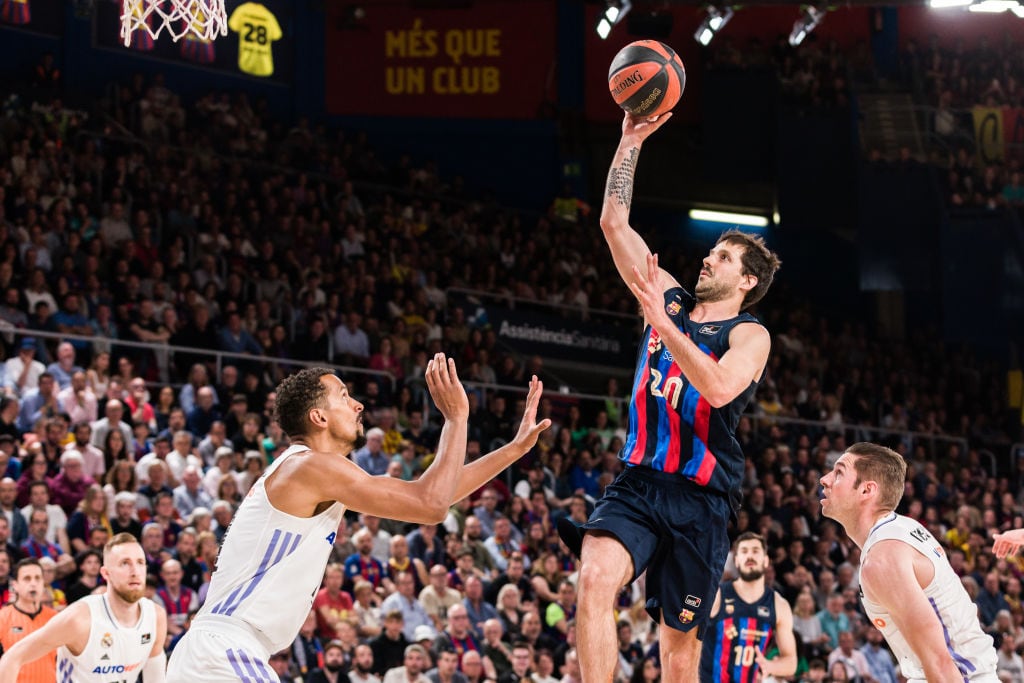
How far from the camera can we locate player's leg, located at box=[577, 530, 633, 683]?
614 centimetres

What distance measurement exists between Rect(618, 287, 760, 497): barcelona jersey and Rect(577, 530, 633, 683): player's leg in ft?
1.63

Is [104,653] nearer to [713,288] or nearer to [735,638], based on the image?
[713,288]

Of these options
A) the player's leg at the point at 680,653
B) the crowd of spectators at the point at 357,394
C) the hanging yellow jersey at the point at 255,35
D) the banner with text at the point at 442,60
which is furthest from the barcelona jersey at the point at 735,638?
the banner with text at the point at 442,60

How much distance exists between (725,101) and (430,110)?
5.50 metres

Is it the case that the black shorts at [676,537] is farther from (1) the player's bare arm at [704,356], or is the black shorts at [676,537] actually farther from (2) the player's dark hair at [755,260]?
(2) the player's dark hair at [755,260]

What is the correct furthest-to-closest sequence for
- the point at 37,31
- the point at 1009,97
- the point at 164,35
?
1. the point at 1009,97
2. the point at 164,35
3. the point at 37,31

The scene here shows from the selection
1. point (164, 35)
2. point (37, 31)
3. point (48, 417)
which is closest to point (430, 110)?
point (164, 35)

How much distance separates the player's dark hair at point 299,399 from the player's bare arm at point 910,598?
247 centimetres

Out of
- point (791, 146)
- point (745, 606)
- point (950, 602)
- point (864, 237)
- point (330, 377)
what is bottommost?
point (745, 606)

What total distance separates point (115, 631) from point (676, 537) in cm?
389

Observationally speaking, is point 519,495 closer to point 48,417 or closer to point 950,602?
point 48,417

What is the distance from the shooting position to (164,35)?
23.5 meters

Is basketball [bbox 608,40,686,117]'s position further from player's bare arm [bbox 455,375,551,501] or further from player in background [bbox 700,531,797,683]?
player in background [bbox 700,531,797,683]

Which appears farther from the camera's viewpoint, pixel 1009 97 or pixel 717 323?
pixel 1009 97
